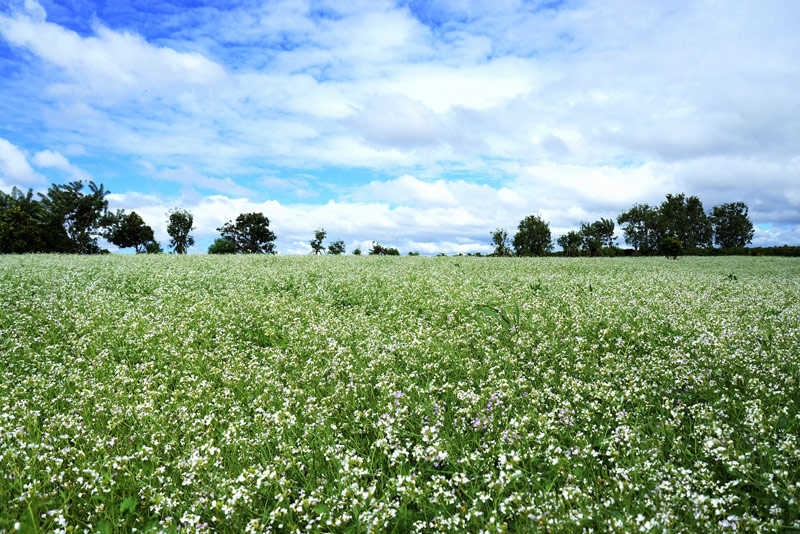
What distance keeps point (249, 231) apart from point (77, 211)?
41060mm

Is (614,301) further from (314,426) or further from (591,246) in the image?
(591,246)

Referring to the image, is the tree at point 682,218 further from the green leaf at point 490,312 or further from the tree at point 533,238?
the green leaf at point 490,312

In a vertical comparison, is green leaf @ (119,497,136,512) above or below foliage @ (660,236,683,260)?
below

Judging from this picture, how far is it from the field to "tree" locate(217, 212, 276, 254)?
11527 centimetres

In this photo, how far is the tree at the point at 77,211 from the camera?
323ft

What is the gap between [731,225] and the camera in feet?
471

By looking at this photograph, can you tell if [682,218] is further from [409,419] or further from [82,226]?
[82,226]

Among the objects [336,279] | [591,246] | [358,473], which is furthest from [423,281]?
[591,246]

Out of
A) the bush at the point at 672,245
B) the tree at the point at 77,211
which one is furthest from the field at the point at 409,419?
the tree at the point at 77,211

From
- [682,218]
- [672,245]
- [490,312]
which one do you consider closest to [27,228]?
[490,312]

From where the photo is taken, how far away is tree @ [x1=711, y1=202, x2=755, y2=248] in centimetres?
14300

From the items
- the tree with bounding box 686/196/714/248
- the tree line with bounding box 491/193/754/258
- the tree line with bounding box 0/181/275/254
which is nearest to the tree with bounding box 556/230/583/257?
the tree line with bounding box 491/193/754/258

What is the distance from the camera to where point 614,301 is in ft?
35.6

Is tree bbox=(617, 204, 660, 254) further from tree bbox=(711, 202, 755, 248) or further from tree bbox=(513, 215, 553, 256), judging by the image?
tree bbox=(711, 202, 755, 248)
